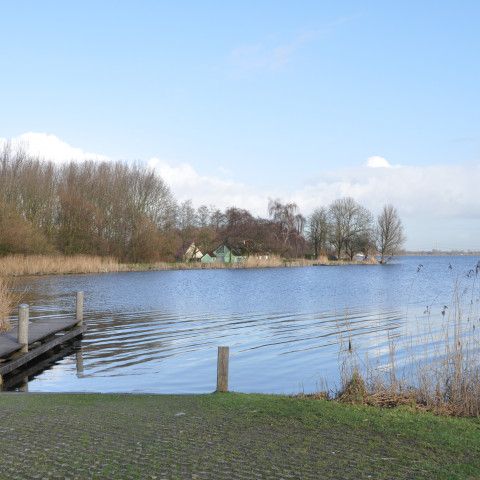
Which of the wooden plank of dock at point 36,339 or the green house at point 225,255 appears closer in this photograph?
the wooden plank of dock at point 36,339

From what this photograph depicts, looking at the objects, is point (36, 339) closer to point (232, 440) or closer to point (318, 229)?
point (232, 440)

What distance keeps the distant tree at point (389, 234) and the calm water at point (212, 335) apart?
144ft

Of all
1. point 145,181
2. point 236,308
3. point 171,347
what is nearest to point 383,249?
point 145,181

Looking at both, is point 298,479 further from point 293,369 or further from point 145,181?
point 145,181

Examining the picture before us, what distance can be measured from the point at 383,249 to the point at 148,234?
36580mm

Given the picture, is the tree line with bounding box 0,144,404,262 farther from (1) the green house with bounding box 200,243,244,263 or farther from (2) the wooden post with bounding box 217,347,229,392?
(2) the wooden post with bounding box 217,347,229,392

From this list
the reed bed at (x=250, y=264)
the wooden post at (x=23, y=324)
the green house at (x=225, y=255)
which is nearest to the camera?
the wooden post at (x=23, y=324)

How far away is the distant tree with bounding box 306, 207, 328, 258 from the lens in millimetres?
75750

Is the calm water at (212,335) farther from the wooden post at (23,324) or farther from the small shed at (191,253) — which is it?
the small shed at (191,253)

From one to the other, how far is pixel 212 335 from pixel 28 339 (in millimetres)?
5231

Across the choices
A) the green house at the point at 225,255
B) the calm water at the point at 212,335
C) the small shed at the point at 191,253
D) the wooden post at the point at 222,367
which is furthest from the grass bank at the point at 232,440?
the green house at the point at 225,255

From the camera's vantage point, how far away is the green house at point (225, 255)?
69463 millimetres

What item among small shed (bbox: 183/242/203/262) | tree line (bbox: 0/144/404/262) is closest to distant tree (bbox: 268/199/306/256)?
tree line (bbox: 0/144/404/262)

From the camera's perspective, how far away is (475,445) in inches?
196
